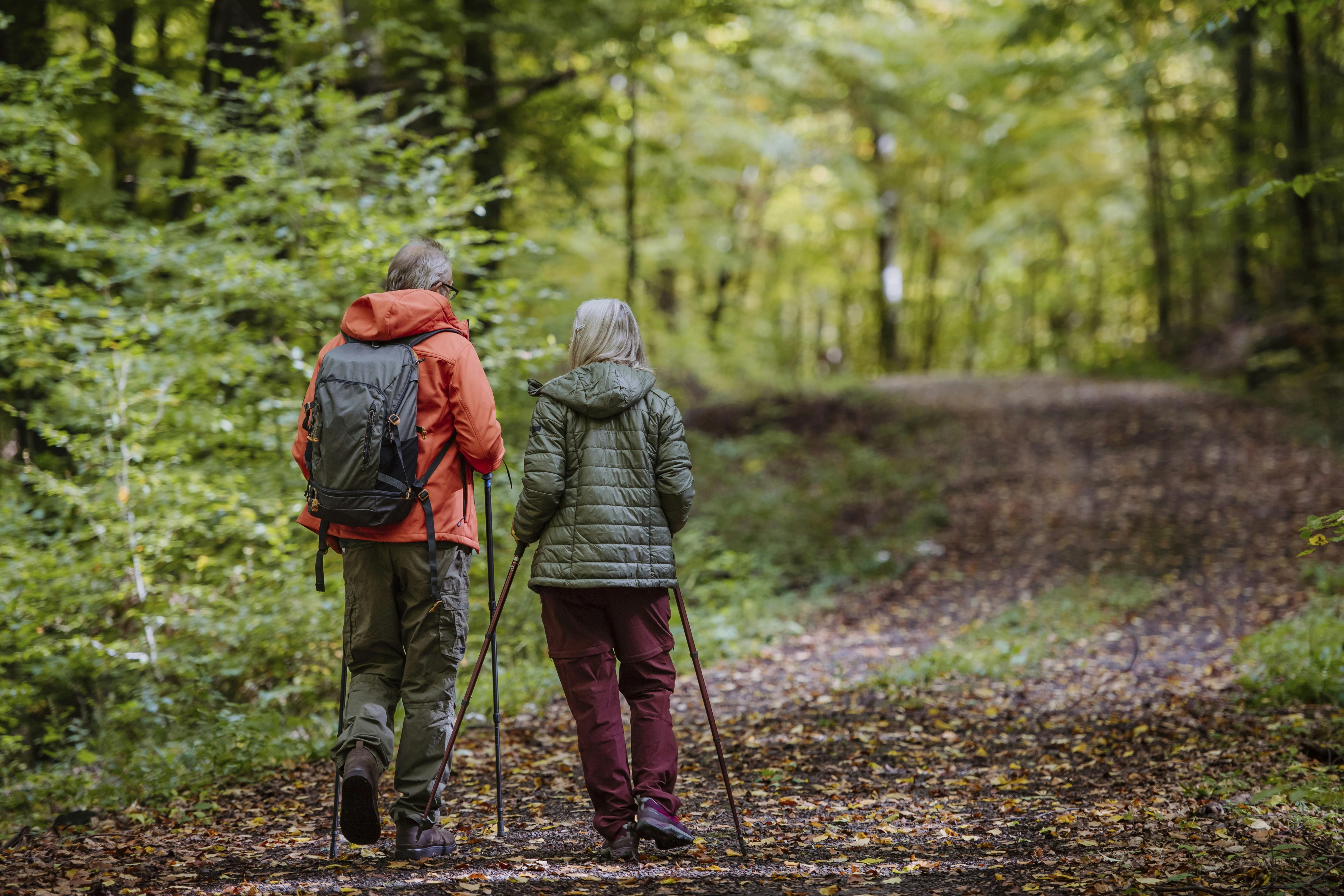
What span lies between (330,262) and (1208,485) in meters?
9.13

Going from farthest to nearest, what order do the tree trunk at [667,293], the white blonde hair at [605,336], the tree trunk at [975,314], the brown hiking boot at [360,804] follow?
1. the tree trunk at [975,314]
2. the tree trunk at [667,293]
3. the white blonde hair at [605,336]
4. the brown hiking boot at [360,804]

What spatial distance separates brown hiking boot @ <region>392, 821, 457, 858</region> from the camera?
335 centimetres

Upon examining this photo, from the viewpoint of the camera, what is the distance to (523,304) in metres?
7.19

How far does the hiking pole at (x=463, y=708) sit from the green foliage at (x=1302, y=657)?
4.13 metres

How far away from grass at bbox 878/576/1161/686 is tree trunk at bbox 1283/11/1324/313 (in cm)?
588

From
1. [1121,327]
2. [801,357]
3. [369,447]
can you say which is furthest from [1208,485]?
[1121,327]

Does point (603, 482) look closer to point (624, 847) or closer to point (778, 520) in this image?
point (624, 847)

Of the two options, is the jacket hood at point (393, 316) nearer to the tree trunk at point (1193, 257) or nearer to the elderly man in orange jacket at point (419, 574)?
the elderly man in orange jacket at point (419, 574)

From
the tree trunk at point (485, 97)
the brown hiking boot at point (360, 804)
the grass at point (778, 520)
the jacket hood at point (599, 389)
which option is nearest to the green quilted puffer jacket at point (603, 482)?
the jacket hood at point (599, 389)

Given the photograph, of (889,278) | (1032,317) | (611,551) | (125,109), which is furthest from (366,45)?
(1032,317)

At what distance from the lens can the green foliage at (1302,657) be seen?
196 inches

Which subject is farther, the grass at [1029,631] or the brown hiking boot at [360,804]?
the grass at [1029,631]

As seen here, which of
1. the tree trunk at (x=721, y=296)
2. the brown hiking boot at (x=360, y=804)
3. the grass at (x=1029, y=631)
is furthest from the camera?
the tree trunk at (x=721, y=296)

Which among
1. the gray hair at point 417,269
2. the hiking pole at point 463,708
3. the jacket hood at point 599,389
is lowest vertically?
the hiking pole at point 463,708
